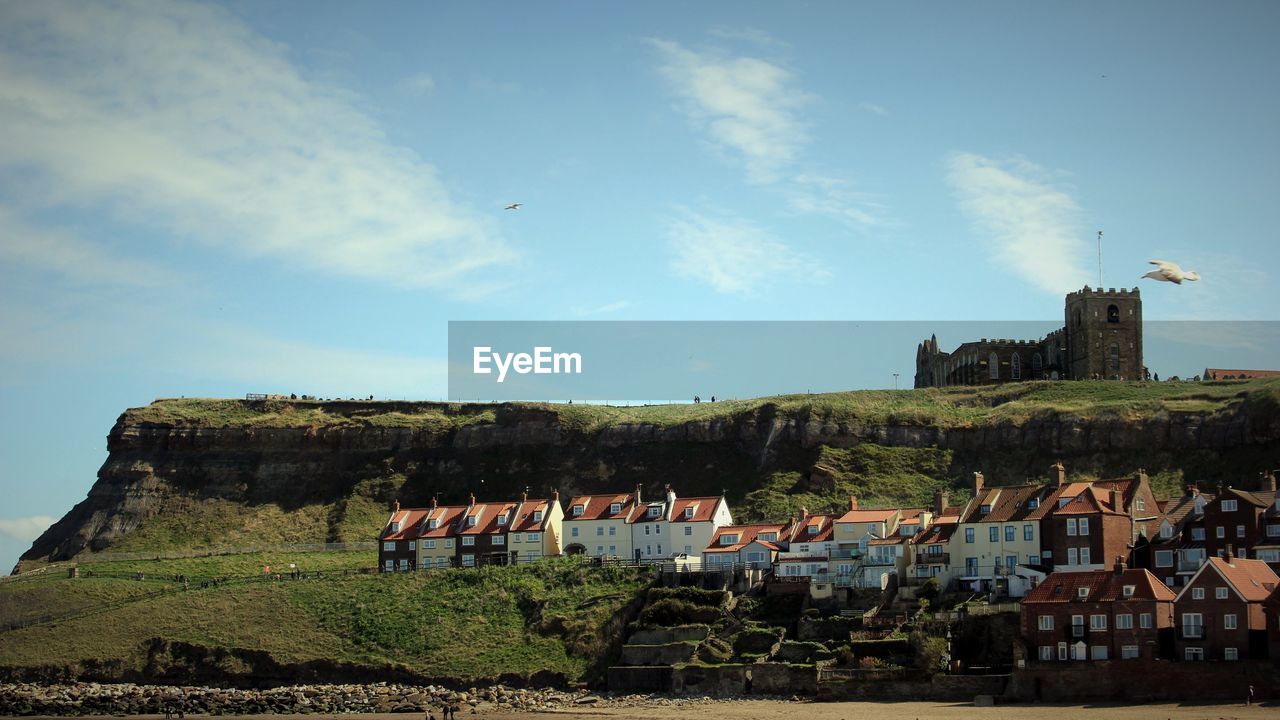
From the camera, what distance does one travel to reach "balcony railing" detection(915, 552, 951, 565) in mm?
76812

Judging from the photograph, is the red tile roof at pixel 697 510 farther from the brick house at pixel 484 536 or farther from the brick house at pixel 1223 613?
the brick house at pixel 1223 613

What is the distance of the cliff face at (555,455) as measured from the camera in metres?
103

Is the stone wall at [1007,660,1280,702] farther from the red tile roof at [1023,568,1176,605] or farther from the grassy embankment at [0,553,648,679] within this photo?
the grassy embankment at [0,553,648,679]

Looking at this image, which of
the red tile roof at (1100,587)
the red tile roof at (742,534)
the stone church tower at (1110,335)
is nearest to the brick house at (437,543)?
the red tile roof at (742,534)

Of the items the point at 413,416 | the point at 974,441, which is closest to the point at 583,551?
the point at 974,441

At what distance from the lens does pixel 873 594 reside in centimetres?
7625

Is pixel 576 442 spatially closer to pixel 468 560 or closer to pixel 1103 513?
pixel 468 560

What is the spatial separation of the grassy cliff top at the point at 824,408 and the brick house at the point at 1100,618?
132ft

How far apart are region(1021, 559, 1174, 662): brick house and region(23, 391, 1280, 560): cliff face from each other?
34376 mm

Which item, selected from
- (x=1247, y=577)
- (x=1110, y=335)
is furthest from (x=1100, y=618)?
(x=1110, y=335)

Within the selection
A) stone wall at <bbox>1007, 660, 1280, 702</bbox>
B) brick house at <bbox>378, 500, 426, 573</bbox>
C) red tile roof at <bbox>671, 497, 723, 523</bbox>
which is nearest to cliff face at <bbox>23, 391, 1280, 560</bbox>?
red tile roof at <bbox>671, 497, 723, 523</bbox>

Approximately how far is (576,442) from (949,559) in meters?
51.7

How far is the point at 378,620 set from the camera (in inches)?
3349

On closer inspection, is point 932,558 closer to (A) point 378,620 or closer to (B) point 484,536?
(B) point 484,536
